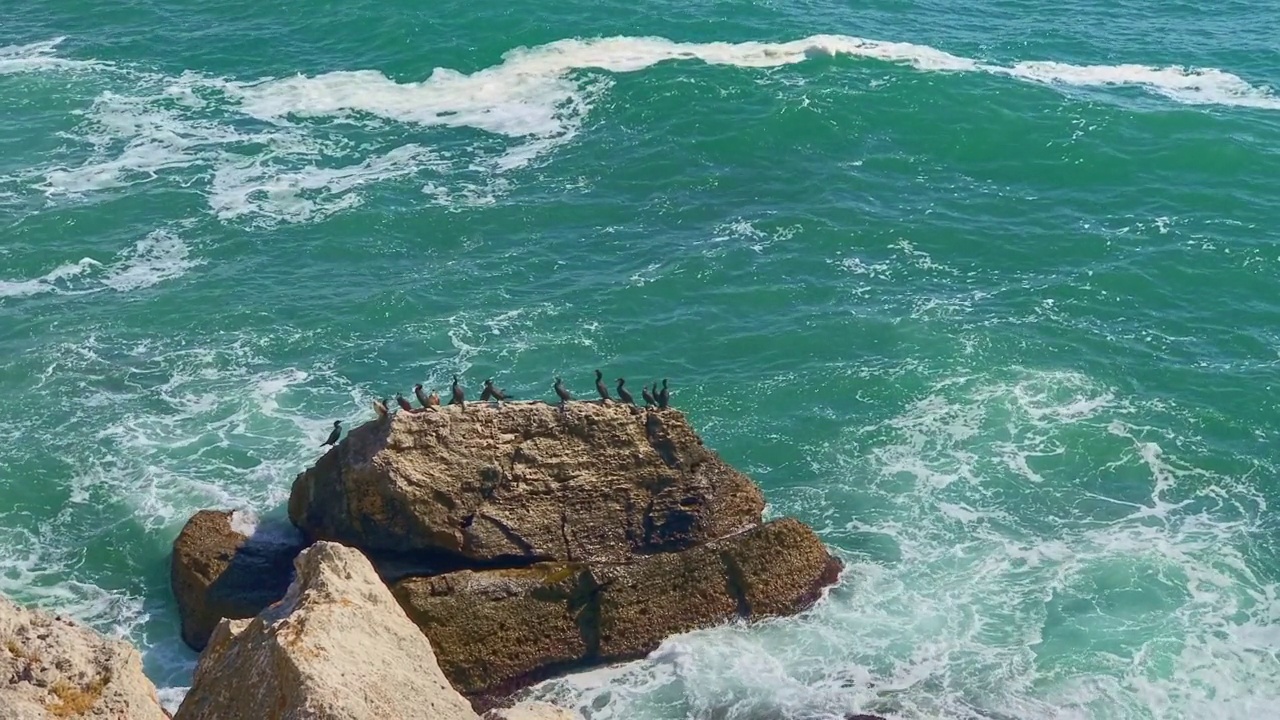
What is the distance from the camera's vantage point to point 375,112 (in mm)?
64000

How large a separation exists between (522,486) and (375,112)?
33944 millimetres

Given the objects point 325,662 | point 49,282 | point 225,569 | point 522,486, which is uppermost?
point 325,662

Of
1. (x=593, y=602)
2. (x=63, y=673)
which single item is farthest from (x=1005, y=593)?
(x=63, y=673)

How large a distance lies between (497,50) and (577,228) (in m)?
19.3

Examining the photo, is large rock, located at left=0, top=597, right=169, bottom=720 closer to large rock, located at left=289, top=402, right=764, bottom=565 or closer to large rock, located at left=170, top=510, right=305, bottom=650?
large rock, located at left=289, top=402, right=764, bottom=565

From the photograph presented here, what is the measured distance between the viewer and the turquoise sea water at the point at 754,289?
1431 inches

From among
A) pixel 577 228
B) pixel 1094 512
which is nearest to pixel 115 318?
pixel 577 228

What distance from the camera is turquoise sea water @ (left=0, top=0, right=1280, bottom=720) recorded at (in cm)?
3634

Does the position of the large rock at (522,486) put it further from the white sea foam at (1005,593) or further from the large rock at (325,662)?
the large rock at (325,662)

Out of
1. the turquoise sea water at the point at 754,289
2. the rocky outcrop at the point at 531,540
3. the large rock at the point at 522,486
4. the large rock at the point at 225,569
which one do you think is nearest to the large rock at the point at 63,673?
the rocky outcrop at the point at 531,540

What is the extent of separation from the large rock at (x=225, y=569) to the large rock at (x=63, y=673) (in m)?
13.0

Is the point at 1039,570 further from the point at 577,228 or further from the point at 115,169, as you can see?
the point at 115,169

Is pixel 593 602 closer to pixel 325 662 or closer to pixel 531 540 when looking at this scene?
pixel 531 540

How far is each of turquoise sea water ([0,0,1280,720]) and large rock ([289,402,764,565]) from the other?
3.17 meters
